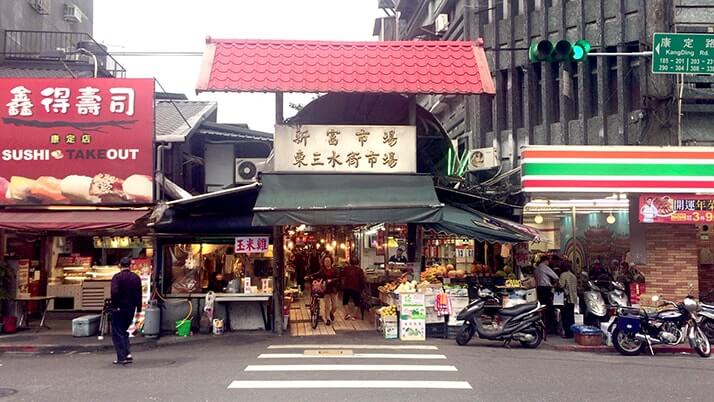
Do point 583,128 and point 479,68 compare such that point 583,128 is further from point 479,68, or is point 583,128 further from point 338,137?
point 338,137

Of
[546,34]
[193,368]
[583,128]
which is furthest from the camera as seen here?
[546,34]

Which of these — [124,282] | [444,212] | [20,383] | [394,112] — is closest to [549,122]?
[394,112]

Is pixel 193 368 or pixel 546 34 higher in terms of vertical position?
pixel 546 34

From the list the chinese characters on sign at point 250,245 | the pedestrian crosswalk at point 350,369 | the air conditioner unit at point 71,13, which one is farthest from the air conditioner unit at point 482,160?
the air conditioner unit at point 71,13

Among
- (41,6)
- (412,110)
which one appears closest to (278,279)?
(412,110)

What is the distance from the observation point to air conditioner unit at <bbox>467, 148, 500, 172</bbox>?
19.7 metres

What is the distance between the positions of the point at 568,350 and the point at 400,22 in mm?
28498

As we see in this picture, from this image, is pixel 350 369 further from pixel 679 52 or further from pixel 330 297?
pixel 679 52

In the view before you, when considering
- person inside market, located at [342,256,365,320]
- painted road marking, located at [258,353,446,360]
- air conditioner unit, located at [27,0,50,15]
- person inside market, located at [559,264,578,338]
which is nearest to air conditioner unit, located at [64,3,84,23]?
air conditioner unit, located at [27,0,50,15]

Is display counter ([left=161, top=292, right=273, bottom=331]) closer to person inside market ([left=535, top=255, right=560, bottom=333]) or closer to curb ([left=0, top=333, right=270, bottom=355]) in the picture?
curb ([left=0, top=333, right=270, bottom=355])

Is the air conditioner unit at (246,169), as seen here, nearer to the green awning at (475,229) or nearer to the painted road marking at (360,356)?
the green awning at (475,229)

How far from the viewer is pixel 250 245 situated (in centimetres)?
1482

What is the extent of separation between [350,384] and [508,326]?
4.87m

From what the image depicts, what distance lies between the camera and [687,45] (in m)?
13.8
